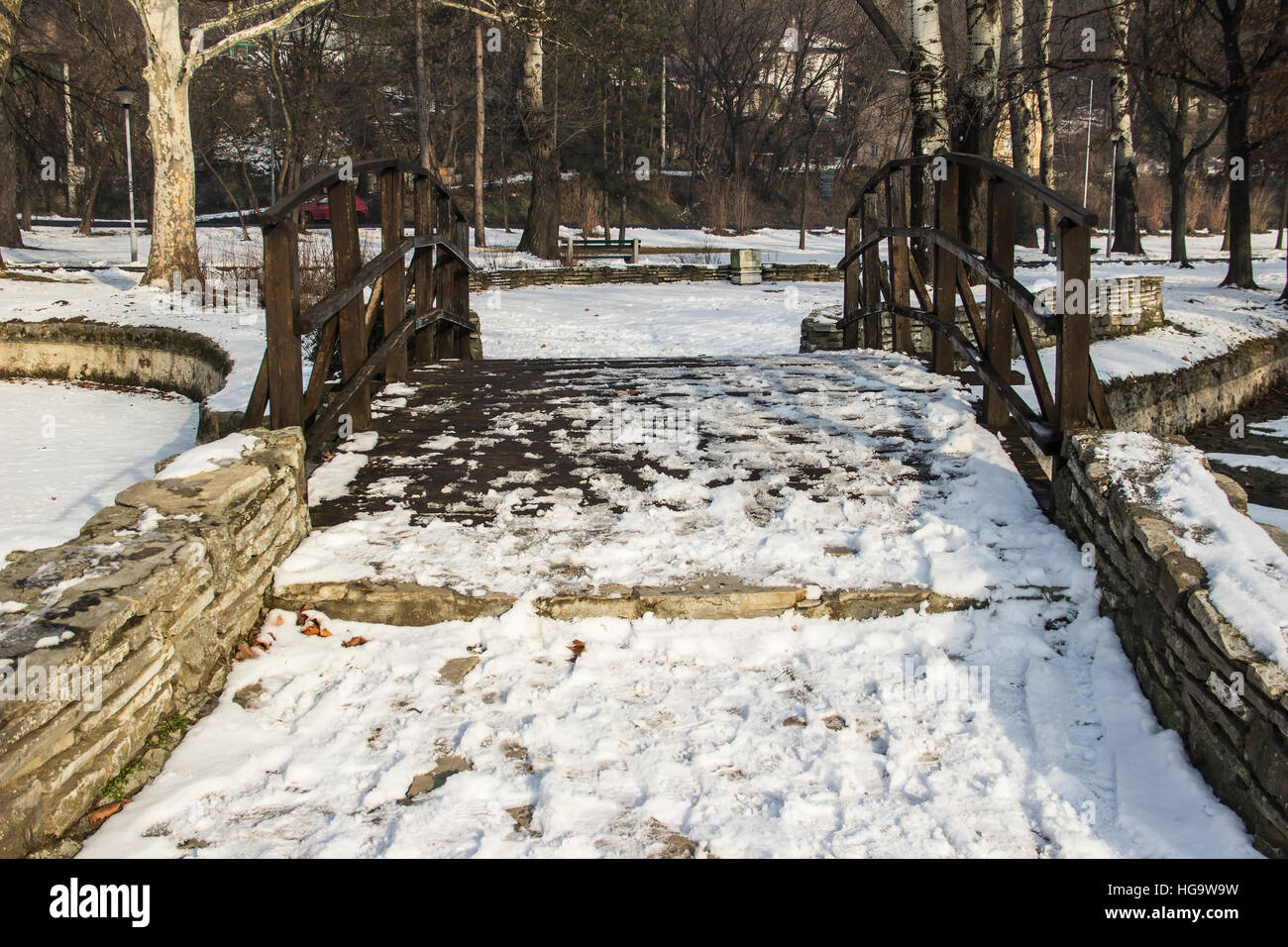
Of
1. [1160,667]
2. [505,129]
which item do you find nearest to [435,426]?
[1160,667]

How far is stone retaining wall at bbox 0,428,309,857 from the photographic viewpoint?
7.89ft

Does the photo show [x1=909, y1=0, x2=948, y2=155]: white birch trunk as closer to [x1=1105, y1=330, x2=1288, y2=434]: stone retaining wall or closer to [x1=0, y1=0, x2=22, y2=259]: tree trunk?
[x1=1105, y1=330, x2=1288, y2=434]: stone retaining wall

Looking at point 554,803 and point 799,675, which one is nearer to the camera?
point 554,803

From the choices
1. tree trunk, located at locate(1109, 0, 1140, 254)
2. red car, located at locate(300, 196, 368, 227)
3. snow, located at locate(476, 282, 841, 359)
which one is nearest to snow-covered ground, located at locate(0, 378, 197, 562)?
snow, located at locate(476, 282, 841, 359)

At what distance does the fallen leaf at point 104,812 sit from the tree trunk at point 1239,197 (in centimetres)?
1721

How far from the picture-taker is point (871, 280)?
853cm

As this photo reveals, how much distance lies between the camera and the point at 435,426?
18.5 feet

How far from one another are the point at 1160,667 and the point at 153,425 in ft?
26.9

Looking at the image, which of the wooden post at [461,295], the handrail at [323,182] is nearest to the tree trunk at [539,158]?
the wooden post at [461,295]

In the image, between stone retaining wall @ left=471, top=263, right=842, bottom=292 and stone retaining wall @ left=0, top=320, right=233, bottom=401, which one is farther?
stone retaining wall @ left=471, top=263, right=842, bottom=292

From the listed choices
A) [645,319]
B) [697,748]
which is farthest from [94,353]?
[697,748]

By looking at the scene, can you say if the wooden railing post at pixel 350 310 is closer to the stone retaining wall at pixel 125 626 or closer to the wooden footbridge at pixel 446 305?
the wooden footbridge at pixel 446 305
